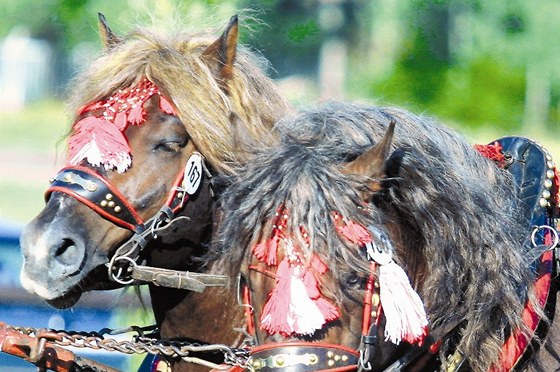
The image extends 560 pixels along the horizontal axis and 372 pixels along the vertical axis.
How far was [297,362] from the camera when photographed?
261 centimetres

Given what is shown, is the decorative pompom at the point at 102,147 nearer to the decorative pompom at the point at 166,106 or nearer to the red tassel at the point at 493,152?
the decorative pompom at the point at 166,106

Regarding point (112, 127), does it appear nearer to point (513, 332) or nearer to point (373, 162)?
point (373, 162)

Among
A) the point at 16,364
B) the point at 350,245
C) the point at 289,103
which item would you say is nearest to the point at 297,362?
the point at 350,245

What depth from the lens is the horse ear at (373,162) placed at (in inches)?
110

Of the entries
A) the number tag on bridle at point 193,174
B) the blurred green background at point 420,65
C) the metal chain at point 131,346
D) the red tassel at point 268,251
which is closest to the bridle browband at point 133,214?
the number tag on bridle at point 193,174

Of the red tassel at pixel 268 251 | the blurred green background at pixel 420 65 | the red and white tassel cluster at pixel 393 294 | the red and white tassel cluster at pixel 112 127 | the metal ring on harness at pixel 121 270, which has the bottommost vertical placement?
the blurred green background at pixel 420 65

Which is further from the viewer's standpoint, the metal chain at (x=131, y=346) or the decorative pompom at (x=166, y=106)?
the decorative pompom at (x=166, y=106)

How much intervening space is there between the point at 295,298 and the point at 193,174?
0.94 m

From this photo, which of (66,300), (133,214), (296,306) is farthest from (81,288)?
(296,306)

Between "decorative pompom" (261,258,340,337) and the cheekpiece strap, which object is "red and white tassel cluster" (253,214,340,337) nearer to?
"decorative pompom" (261,258,340,337)

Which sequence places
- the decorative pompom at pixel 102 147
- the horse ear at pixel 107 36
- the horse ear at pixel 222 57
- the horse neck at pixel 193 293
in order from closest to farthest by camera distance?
the decorative pompom at pixel 102 147 < the horse neck at pixel 193 293 < the horse ear at pixel 222 57 < the horse ear at pixel 107 36

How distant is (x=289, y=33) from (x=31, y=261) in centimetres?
1669

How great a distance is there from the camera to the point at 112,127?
3.41 metres

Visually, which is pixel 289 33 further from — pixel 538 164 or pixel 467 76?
pixel 538 164
